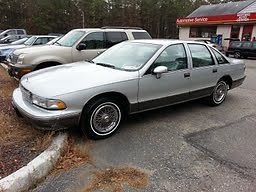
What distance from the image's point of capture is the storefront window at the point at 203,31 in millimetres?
33812

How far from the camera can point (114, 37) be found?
29.1 feet

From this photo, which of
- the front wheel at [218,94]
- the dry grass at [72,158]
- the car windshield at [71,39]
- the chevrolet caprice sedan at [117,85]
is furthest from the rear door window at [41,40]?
the dry grass at [72,158]

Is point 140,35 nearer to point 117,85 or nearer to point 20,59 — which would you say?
point 20,59

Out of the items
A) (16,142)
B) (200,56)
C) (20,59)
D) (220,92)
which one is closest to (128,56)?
(200,56)

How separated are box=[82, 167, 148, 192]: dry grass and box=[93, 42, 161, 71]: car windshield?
1933 millimetres

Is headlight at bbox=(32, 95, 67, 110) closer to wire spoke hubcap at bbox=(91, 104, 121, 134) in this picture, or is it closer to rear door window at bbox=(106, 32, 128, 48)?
wire spoke hubcap at bbox=(91, 104, 121, 134)

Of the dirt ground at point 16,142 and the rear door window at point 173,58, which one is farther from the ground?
the rear door window at point 173,58

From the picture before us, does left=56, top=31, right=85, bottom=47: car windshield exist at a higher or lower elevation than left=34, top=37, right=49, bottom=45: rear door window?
higher

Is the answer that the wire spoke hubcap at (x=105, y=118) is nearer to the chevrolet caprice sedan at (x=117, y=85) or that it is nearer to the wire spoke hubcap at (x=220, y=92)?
the chevrolet caprice sedan at (x=117, y=85)

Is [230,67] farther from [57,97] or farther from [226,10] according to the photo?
[226,10]

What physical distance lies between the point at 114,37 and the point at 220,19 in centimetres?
2640

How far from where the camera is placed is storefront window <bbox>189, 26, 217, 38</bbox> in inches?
1331

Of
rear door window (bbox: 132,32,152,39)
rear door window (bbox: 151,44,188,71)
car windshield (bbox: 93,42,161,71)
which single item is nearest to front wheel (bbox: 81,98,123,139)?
car windshield (bbox: 93,42,161,71)

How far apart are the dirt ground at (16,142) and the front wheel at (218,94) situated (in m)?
3.83
